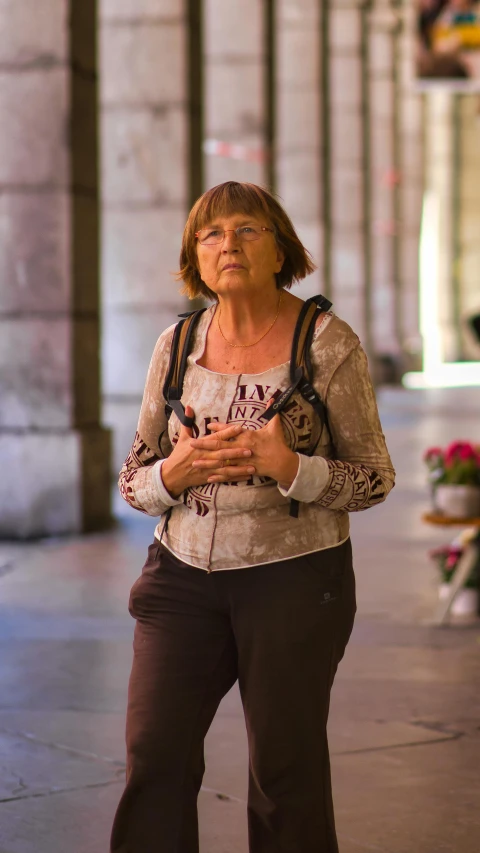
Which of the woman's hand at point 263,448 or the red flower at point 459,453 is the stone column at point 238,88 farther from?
the woman's hand at point 263,448

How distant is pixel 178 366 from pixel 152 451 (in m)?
0.26

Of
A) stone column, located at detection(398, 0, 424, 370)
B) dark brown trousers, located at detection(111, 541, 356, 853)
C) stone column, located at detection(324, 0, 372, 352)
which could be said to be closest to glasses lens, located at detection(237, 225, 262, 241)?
dark brown trousers, located at detection(111, 541, 356, 853)

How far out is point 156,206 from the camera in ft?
47.8

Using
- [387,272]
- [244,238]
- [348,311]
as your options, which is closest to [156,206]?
[244,238]

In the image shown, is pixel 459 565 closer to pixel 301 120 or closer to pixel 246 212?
pixel 246 212

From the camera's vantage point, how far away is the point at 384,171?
3519 cm

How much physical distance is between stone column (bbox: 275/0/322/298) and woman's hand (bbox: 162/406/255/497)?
20.0 meters

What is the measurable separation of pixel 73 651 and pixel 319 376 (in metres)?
3.99

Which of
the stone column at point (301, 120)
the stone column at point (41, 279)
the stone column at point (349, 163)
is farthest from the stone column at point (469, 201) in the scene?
the stone column at point (41, 279)

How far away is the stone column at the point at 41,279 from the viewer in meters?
11.1

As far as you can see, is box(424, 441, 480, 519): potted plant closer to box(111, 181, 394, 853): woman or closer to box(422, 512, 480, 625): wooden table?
box(422, 512, 480, 625): wooden table

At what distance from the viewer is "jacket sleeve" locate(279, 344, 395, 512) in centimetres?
344

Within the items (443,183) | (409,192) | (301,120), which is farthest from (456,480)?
(443,183)

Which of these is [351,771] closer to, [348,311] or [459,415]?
[459,415]
